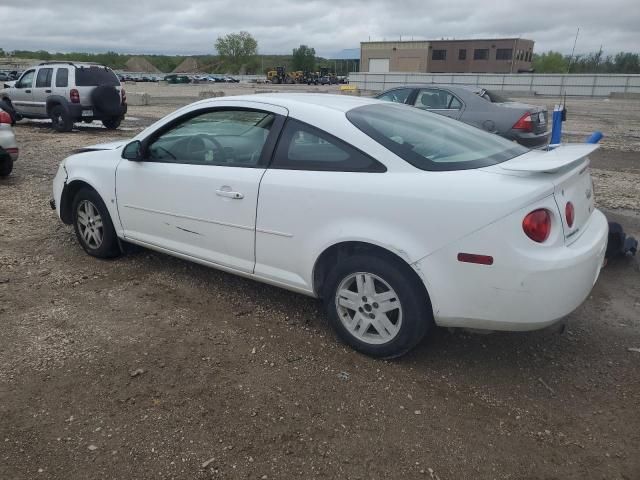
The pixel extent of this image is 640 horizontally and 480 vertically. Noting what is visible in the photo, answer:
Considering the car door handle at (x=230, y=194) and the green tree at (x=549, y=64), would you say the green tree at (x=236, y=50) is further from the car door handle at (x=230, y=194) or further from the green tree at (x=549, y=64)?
the car door handle at (x=230, y=194)

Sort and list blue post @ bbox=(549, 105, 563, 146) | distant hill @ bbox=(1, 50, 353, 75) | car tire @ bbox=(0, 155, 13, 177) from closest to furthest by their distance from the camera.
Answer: blue post @ bbox=(549, 105, 563, 146)
car tire @ bbox=(0, 155, 13, 177)
distant hill @ bbox=(1, 50, 353, 75)

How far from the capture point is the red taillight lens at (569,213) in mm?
2855

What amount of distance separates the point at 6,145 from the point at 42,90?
7.99 meters

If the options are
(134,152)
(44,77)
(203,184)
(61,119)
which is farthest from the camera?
(44,77)

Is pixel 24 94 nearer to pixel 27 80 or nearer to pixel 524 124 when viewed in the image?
pixel 27 80

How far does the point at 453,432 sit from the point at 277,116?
221cm

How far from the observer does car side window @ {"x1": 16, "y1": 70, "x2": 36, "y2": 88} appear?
15.1 metres

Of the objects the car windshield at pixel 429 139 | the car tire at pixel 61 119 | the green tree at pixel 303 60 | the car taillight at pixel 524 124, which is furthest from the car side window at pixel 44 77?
the green tree at pixel 303 60

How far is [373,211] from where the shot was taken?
2961mm

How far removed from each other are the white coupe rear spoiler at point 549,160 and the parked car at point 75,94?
13.4 metres

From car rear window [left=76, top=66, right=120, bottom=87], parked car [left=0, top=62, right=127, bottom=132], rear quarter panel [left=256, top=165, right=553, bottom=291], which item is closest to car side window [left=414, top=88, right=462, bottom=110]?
rear quarter panel [left=256, top=165, right=553, bottom=291]

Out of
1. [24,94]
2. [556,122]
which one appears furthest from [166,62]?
[556,122]

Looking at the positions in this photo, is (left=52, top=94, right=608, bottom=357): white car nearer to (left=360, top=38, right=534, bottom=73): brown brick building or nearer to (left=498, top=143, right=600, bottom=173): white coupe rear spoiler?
(left=498, top=143, right=600, bottom=173): white coupe rear spoiler

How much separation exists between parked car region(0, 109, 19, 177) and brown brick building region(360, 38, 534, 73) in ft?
239
